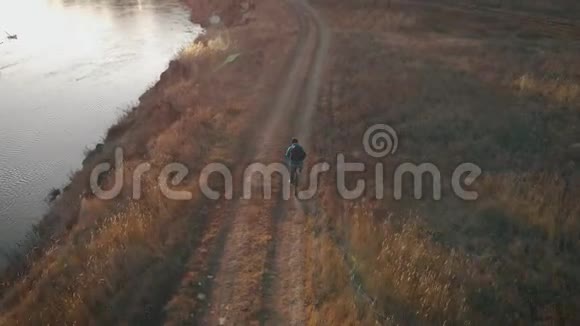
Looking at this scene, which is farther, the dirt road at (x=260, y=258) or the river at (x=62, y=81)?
the river at (x=62, y=81)

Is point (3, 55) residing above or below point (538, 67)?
below

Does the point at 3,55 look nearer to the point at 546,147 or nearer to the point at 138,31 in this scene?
the point at 138,31

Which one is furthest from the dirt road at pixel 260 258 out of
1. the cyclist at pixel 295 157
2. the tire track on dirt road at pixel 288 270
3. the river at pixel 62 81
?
the river at pixel 62 81

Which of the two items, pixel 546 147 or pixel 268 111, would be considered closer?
pixel 546 147

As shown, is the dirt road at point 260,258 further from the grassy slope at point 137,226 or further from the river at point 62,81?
the river at point 62,81

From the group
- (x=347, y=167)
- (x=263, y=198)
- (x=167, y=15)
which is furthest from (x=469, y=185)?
(x=167, y=15)

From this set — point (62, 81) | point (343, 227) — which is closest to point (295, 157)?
point (343, 227)

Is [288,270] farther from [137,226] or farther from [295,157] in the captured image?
[295,157]
